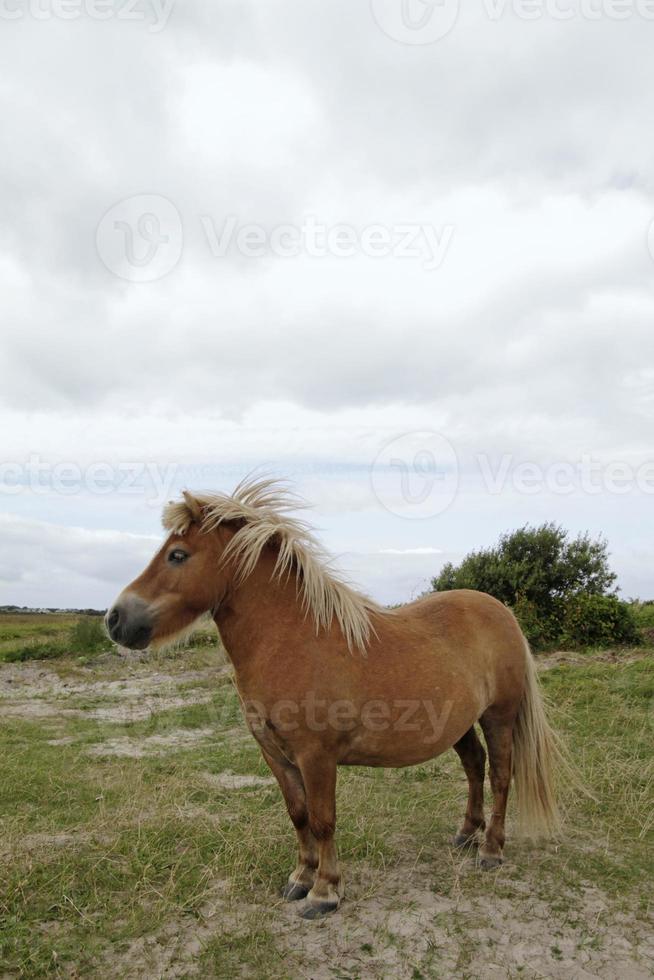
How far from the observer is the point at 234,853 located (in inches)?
165

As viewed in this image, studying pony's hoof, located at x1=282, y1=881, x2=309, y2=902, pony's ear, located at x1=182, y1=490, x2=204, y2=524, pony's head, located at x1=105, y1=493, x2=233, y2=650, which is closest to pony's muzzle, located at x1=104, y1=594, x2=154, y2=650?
pony's head, located at x1=105, y1=493, x2=233, y2=650

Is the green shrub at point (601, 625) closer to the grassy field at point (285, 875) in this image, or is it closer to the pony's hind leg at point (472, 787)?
the grassy field at point (285, 875)

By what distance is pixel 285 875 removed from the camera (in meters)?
4.01

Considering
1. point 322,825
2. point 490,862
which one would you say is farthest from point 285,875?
point 490,862

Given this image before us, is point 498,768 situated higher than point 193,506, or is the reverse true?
point 193,506

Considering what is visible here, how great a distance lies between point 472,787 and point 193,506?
9.20 ft

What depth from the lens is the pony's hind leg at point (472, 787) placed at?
4.50m

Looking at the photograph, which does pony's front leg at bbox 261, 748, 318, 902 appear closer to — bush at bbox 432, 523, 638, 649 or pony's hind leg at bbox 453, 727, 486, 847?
pony's hind leg at bbox 453, 727, 486, 847

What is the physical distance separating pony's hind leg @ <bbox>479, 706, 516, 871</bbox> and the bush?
9.16 meters

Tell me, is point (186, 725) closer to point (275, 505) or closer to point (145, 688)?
point (145, 688)

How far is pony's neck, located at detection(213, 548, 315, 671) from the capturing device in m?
3.59

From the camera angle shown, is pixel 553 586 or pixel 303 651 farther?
pixel 553 586

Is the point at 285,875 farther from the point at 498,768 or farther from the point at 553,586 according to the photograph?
the point at 553,586

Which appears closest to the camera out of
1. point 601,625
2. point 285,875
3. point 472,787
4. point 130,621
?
point 130,621
